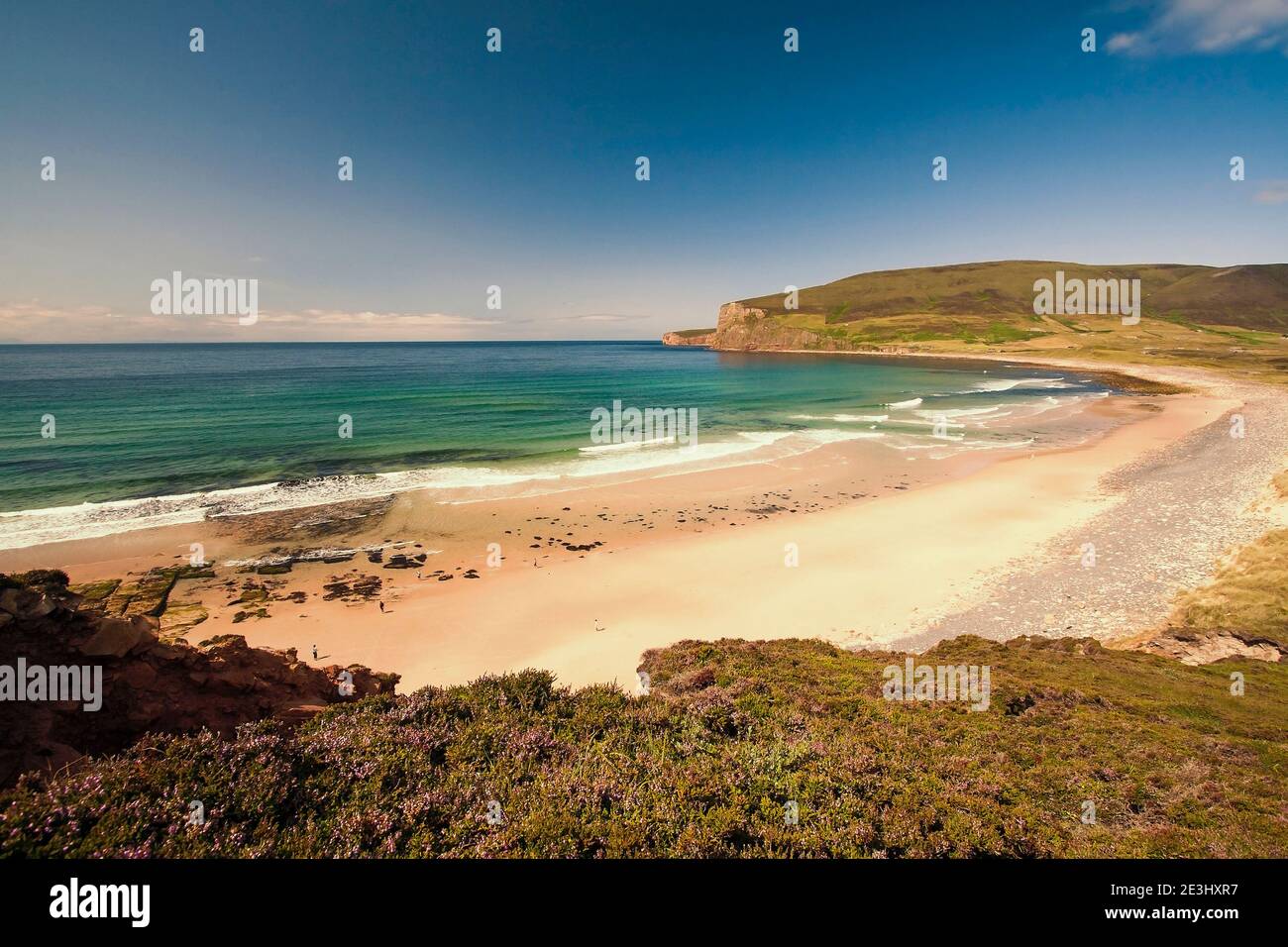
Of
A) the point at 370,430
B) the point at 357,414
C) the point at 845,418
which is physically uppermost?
the point at 357,414

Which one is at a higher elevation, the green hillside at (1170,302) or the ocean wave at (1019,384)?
the green hillside at (1170,302)

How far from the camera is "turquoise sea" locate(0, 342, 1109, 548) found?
25.8m

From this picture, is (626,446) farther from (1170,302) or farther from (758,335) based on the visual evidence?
(1170,302)

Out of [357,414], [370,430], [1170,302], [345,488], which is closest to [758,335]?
[1170,302]

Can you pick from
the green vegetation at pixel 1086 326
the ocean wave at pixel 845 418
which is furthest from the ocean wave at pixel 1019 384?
the ocean wave at pixel 845 418

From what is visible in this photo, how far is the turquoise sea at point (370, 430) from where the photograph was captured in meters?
25.8

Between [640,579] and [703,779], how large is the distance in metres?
12.3

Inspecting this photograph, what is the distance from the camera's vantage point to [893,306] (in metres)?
189

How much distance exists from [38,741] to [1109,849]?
33.3 ft

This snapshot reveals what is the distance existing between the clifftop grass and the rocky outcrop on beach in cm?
115

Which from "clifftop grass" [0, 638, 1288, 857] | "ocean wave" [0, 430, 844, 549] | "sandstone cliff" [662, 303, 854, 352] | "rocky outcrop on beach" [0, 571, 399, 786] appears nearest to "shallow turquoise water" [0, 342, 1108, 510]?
"ocean wave" [0, 430, 844, 549]

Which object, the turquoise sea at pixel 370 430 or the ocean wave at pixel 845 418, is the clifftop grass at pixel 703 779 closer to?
the turquoise sea at pixel 370 430

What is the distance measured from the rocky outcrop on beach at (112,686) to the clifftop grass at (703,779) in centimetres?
115

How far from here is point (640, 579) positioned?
56.9 ft
